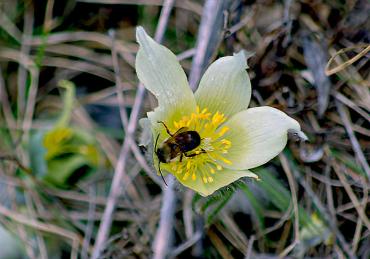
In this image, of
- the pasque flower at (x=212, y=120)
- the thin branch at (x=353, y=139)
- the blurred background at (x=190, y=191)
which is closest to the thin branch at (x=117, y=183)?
the blurred background at (x=190, y=191)

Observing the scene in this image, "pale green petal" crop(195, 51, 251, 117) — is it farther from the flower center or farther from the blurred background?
the blurred background

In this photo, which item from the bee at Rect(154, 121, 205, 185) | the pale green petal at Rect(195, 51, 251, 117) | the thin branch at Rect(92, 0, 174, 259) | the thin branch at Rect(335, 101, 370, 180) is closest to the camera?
the bee at Rect(154, 121, 205, 185)

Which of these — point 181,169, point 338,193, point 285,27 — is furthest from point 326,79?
point 181,169

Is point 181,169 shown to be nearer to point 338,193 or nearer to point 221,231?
point 221,231

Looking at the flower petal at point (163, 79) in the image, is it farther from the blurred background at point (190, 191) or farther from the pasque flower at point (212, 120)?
the blurred background at point (190, 191)

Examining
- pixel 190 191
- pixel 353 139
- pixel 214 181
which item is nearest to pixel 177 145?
pixel 214 181

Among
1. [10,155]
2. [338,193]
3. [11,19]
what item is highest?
[11,19]

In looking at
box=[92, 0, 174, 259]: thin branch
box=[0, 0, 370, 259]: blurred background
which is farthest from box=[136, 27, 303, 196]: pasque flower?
box=[92, 0, 174, 259]: thin branch
